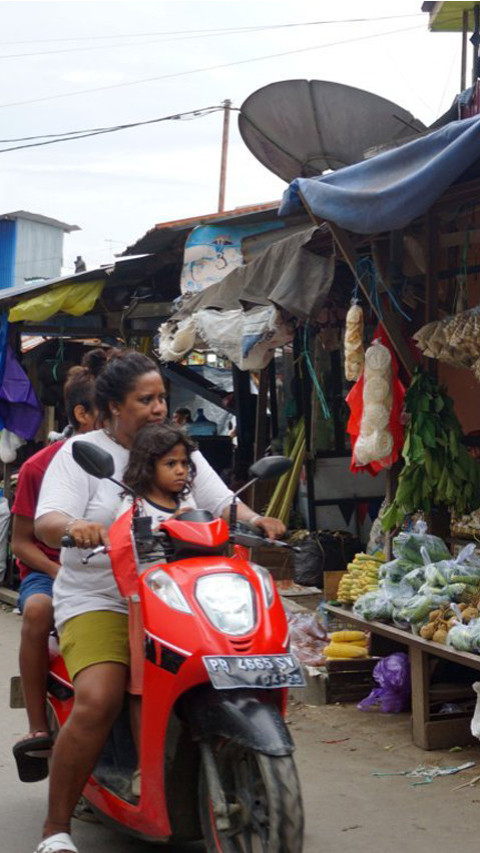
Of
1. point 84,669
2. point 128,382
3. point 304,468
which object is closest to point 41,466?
point 128,382

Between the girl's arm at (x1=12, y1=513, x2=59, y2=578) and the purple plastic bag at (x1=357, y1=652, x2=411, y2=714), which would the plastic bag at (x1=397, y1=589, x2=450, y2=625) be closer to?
the purple plastic bag at (x1=357, y1=652, x2=411, y2=714)

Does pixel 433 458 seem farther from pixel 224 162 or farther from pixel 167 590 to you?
pixel 224 162

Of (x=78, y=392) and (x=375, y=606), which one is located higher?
(x=78, y=392)

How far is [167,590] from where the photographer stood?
11.8ft

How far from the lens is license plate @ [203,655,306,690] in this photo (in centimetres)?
339

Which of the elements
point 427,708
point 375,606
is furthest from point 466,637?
point 375,606

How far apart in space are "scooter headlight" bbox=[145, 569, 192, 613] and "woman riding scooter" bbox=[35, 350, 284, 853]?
231mm

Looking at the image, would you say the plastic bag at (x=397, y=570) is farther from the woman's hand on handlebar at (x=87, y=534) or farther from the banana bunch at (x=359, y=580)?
the woman's hand on handlebar at (x=87, y=534)

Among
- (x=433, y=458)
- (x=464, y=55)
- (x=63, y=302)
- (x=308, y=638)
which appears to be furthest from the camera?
(x=63, y=302)

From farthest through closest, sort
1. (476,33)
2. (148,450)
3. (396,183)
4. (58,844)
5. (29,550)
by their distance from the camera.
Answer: (476,33) → (396,183) → (29,550) → (148,450) → (58,844)

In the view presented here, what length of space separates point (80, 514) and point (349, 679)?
10.9 feet

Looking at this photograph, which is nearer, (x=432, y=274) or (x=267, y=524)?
(x=267, y=524)

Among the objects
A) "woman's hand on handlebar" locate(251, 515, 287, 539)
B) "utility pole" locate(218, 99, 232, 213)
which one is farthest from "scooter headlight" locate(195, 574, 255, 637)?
"utility pole" locate(218, 99, 232, 213)

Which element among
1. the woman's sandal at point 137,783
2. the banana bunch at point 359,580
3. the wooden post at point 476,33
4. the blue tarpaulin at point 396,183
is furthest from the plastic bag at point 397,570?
the wooden post at point 476,33
